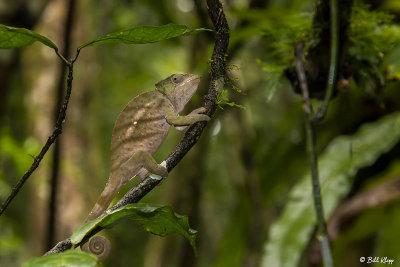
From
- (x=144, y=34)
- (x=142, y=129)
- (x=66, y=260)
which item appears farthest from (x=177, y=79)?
(x=66, y=260)

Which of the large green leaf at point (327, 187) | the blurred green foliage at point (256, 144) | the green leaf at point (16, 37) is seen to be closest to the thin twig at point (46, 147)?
the green leaf at point (16, 37)

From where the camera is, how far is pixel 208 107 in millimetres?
1210

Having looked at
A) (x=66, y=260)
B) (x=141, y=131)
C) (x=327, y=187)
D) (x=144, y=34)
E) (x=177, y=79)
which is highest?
(x=144, y=34)

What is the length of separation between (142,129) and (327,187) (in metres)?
1.05

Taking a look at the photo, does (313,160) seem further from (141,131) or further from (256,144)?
(256,144)

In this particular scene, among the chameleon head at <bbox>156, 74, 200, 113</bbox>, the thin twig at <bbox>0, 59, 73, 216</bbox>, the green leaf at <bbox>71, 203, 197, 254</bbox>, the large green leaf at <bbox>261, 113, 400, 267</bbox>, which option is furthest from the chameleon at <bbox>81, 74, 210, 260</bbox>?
the large green leaf at <bbox>261, 113, 400, 267</bbox>

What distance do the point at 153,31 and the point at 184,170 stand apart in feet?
6.68

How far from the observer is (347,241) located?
7.33 feet

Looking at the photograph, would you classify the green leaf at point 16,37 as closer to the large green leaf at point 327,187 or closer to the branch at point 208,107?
the branch at point 208,107

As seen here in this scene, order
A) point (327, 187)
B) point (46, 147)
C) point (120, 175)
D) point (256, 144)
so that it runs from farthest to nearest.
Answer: point (256, 144) < point (327, 187) < point (120, 175) < point (46, 147)

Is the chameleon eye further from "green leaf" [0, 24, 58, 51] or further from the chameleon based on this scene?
"green leaf" [0, 24, 58, 51]

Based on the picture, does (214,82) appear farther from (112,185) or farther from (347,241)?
(347,241)

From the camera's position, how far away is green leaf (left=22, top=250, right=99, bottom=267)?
86 centimetres

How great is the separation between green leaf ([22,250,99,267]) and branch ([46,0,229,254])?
0.19 m
